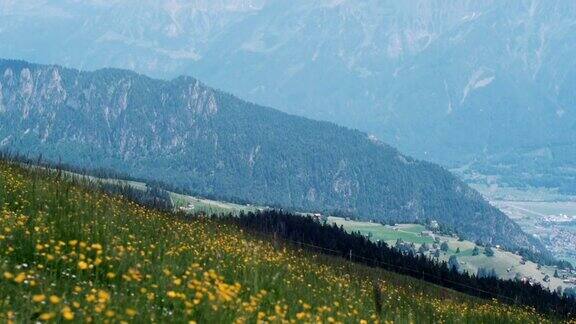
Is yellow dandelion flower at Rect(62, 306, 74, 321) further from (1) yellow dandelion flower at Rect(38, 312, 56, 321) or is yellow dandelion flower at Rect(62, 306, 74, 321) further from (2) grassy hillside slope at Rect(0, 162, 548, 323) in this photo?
(1) yellow dandelion flower at Rect(38, 312, 56, 321)

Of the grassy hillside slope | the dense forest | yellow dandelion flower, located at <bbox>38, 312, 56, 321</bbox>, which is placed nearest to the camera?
yellow dandelion flower, located at <bbox>38, 312, 56, 321</bbox>

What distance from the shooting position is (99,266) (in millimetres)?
13164

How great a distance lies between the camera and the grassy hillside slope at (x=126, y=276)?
→ 10.3 metres

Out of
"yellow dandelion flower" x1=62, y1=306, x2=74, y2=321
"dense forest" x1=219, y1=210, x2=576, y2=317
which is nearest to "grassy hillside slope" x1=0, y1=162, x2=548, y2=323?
"yellow dandelion flower" x1=62, y1=306, x2=74, y2=321

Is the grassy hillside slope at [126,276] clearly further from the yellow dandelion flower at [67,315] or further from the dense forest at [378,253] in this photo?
the dense forest at [378,253]

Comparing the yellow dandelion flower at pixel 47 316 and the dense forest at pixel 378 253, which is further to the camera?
the dense forest at pixel 378 253

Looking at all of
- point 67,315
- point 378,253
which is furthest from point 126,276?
point 378,253

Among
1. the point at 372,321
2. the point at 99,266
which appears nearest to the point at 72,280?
the point at 99,266

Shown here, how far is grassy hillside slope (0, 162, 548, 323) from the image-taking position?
10.3 m

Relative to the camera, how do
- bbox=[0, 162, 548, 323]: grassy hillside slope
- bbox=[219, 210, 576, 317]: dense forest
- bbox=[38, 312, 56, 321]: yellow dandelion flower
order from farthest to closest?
bbox=[219, 210, 576, 317]: dense forest → bbox=[0, 162, 548, 323]: grassy hillside slope → bbox=[38, 312, 56, 321]: yellow dandelion flower

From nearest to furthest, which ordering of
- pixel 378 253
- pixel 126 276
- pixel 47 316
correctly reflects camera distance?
pixel 47 316 < pixel 126 276 < pixel 378 253

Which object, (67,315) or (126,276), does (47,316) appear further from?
(126,276)

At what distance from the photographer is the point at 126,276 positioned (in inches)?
446

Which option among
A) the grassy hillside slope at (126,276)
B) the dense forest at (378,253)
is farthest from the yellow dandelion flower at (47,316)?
the dense forest at (378,253)
